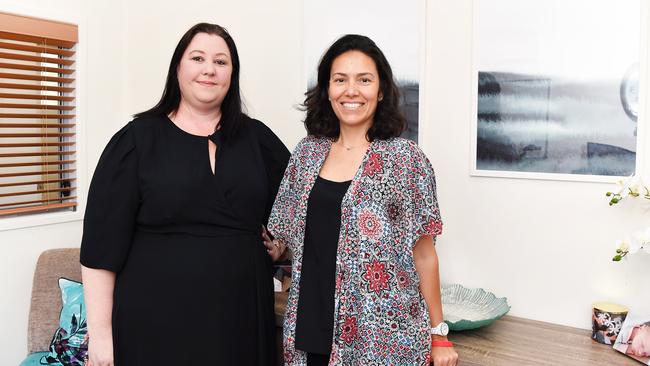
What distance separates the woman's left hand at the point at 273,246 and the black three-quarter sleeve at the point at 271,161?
2.3 inches

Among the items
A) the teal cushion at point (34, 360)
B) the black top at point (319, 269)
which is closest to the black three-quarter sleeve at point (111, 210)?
the black top at point (319, 269)

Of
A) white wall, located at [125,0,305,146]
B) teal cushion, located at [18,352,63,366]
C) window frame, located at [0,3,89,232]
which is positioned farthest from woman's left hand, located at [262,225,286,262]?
window frame, located at [0,3,89,232]

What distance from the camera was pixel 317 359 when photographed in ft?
5.04

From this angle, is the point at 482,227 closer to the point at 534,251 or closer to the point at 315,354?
the point at 534,251

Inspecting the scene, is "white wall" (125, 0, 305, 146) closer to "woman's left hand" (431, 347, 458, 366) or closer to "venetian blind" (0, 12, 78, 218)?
"venetian blind" (0, 12, 78, 218)

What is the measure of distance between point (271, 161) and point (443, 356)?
80 centimetres

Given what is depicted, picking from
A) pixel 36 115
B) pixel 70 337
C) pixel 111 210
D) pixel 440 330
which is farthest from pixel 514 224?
pixel 36 115

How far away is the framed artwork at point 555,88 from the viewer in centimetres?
186

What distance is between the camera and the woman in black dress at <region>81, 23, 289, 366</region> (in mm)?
1613

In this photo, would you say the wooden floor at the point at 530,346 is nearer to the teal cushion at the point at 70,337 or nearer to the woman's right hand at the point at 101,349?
the woman's right hand at the point at 101,349

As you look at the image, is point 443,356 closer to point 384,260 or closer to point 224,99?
point 384,260

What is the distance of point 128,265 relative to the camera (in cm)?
164

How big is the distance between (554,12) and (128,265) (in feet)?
5.34

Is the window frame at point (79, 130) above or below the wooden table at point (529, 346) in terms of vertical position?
above
